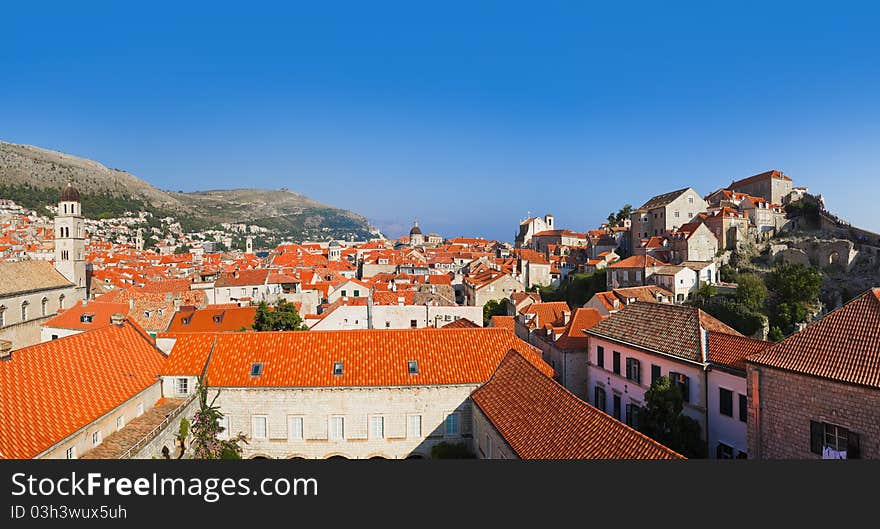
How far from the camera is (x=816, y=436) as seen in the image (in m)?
13.2

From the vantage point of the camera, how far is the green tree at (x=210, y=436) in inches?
834

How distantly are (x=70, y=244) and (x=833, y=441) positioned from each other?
226ft

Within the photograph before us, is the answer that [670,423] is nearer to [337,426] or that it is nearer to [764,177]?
[337,426]

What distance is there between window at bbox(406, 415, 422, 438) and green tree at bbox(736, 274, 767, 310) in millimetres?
34684

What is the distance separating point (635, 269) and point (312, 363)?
39728 mm

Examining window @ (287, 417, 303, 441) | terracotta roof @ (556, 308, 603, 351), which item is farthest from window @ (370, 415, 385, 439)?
terracotta roof @ (556, 308, 603, 351)

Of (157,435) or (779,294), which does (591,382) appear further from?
(779,294)

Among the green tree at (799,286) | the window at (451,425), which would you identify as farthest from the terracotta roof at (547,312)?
the window at (451,425)

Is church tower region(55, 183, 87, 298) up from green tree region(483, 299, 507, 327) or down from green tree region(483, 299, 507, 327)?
up

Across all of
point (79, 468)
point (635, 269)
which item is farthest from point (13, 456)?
point (635, 269)

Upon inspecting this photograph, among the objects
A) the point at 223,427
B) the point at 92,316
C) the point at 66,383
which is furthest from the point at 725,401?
the point at 92,316

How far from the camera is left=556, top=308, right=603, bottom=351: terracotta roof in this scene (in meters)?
28.2

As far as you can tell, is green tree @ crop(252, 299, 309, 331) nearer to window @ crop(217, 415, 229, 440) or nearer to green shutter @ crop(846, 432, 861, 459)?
window @ crop(217, 415, 229, 440)

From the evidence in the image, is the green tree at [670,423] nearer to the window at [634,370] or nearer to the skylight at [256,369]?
the window at [634,370]
